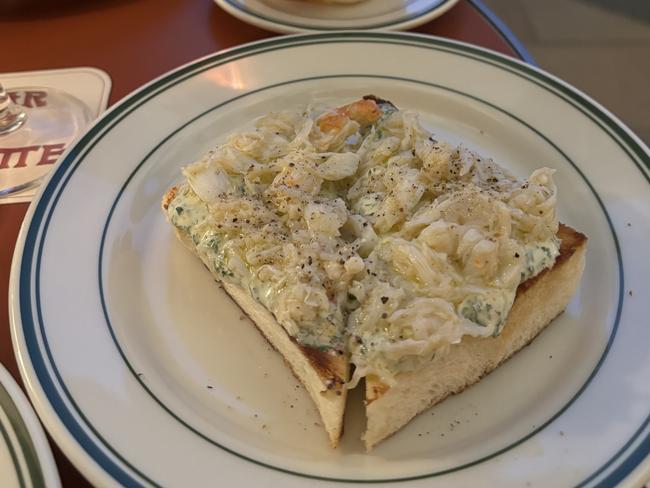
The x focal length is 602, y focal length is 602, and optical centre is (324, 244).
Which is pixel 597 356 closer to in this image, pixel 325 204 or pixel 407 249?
pixel 407 249

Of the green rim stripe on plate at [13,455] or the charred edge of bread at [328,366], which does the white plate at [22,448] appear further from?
the charred edge of bread at [328,366]

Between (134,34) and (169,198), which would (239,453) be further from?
(134,34)

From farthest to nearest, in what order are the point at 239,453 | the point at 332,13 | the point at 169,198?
the point at 332,13 → the point at 169,198 → the point at 239,453

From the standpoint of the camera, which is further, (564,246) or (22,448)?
(564,246)

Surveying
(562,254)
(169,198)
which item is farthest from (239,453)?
(562,254)

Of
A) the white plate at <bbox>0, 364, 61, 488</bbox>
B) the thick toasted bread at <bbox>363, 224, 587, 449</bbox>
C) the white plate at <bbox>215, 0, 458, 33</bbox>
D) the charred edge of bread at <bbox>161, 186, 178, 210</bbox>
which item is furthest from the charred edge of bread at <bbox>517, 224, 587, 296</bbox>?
the white plate at <bbox>215, 0, 458, 33</bbox>

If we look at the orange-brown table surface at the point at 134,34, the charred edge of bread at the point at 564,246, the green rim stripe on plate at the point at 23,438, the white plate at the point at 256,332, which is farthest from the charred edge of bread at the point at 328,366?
the orange-brown table surface at the point at 134,34

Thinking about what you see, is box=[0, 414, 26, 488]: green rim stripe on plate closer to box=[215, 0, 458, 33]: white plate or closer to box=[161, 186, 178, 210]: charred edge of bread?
box=[161, 186, 178, 210]: charred edge of bread
